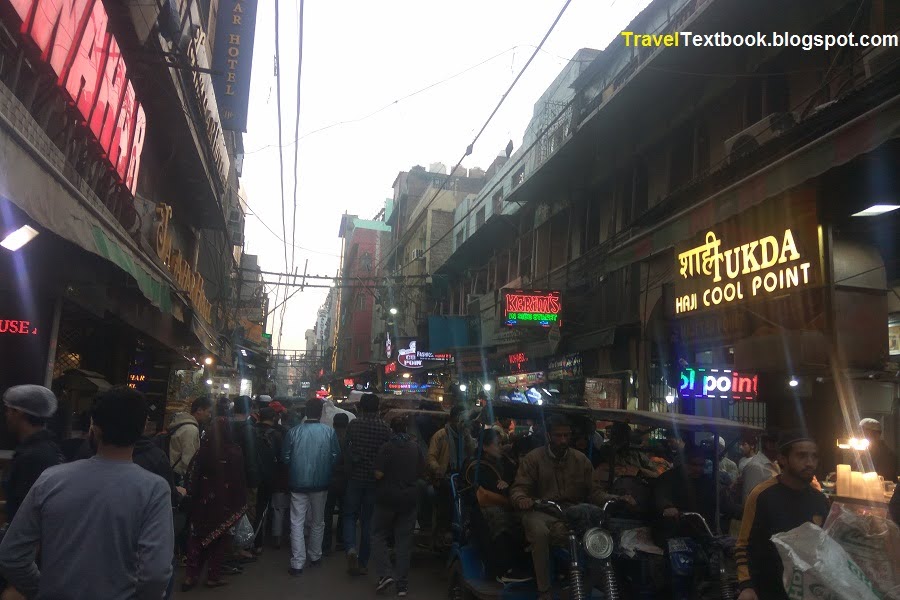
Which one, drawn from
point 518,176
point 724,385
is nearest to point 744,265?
point 724,385

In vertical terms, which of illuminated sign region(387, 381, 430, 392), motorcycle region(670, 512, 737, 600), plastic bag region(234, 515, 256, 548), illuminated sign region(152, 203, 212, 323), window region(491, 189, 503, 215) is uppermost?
window region(491, 189, 503, 215)

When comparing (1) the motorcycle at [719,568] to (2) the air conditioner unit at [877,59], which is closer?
(1) the motorcycle at [719,568]

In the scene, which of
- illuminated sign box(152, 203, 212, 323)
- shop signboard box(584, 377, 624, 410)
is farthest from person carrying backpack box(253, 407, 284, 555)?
shop signboard box(584, 377, 624, 410)

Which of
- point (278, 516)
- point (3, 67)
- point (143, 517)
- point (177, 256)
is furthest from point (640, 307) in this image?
point (143, 517)

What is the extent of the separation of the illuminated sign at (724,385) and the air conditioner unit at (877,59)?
498 cm

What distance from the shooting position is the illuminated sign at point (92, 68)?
596 centimetres

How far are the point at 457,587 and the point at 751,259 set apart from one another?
5.75 m

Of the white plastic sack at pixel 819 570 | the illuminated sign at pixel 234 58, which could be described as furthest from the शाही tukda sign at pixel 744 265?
the illuminated sign at pixel 234 58

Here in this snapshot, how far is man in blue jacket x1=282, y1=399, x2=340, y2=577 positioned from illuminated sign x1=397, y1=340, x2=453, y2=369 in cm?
1902

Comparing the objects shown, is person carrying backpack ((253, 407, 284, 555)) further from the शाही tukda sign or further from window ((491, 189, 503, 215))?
window ((491, 189, 503, 215))

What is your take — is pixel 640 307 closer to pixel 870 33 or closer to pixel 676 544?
pixel 870 33

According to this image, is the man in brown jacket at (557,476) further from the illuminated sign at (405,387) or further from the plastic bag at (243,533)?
the illuminated sign at (405,387)

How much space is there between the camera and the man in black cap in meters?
3.77

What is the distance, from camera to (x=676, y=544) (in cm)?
552
